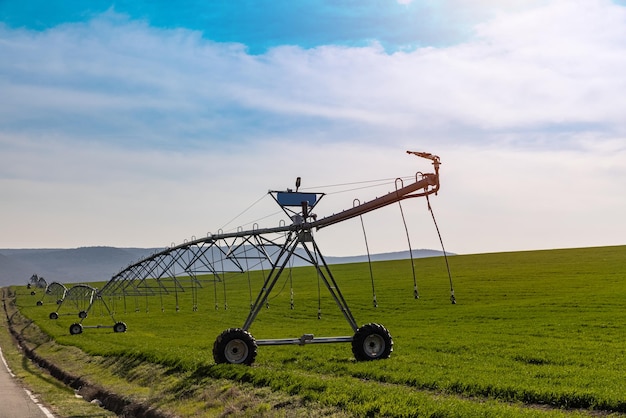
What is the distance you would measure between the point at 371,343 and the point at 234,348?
5982 millimetres

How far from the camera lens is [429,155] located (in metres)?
23.1

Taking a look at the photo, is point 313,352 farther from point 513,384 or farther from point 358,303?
point 358,303

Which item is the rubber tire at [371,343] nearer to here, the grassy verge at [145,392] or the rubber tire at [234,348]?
the rubber tire at [234,348]

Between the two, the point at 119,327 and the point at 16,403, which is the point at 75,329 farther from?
the point at 16,403

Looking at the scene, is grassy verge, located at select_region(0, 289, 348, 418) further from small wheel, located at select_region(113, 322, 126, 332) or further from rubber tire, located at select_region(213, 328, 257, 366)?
small wheel, located at select_region(113, 322, 126, 332)

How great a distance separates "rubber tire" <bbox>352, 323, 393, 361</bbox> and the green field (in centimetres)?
70

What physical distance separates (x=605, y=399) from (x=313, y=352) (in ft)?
56.3

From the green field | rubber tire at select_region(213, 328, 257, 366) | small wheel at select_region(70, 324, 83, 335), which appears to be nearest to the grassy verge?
the green field

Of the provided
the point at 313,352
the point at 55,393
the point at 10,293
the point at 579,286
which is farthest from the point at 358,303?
the point at 10,293

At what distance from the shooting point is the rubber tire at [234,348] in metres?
27.0

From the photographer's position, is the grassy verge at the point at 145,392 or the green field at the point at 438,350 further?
the grassy verge at the point at 145,392

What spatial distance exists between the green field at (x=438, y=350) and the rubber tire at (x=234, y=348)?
69 cm

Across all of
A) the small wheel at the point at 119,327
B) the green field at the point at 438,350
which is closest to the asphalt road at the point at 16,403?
the green field at the point at 438,350

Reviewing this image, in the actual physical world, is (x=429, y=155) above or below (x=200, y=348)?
above
